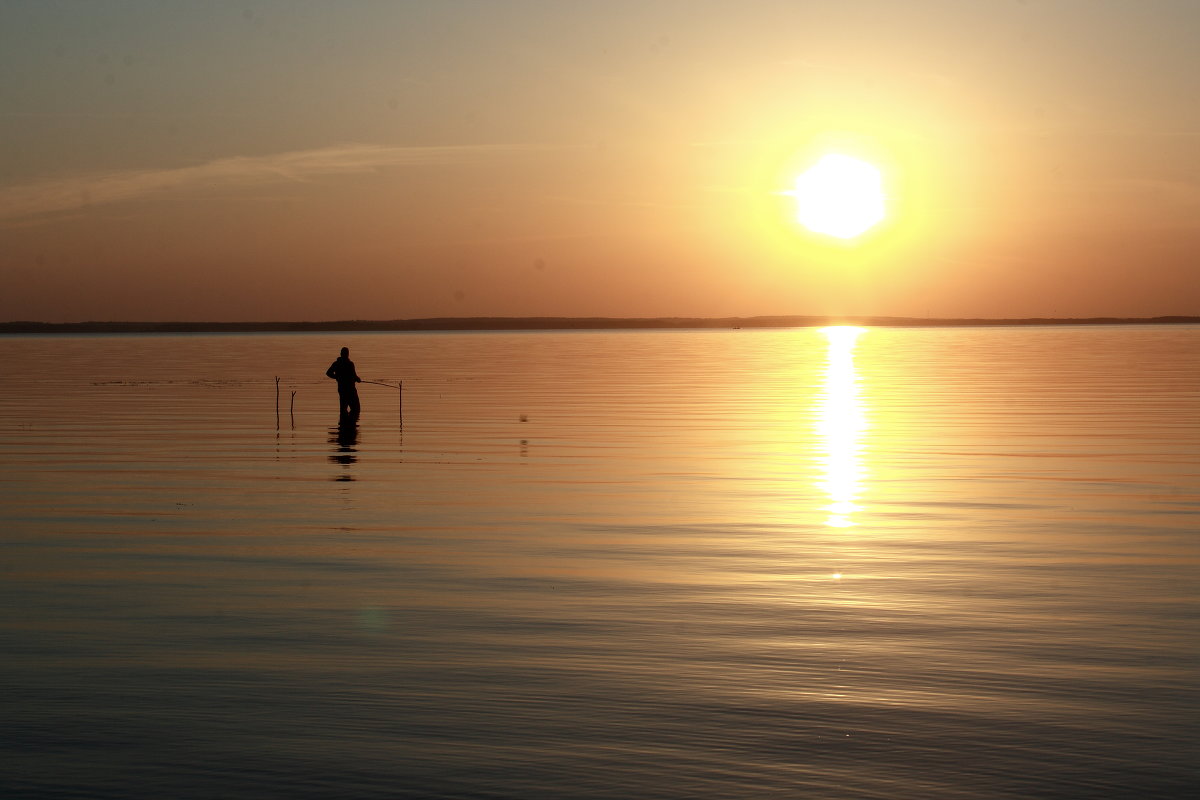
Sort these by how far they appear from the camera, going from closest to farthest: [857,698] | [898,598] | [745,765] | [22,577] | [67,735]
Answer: [745,765] → [67,735] → [857,698] → [898,598] → [22,577]

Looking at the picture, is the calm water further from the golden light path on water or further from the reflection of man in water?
the reflection of man in water

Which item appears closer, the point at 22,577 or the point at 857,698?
the point at 857,698

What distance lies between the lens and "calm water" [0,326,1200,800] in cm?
757

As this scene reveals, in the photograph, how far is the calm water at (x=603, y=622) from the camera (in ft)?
24.8

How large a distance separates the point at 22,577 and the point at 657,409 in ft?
88.7

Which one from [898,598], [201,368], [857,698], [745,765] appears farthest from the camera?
[201,368]

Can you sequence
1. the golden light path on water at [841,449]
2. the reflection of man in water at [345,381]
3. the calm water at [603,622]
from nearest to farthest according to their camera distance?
the calm water at [603,622]
the golden light path on water at [841,449]
the reflection of man in water at [345,381]

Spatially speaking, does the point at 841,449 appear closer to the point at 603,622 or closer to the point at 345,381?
the point at 345,381

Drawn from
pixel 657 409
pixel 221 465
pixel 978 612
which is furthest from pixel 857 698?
pixel 657 409

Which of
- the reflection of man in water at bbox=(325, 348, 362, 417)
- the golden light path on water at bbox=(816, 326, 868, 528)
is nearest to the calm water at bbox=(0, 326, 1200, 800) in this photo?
the golden light path on water at bbox=(816, 326, 868, 528)

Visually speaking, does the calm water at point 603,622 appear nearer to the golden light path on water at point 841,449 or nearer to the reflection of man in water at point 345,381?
the golden light path on water at point 841,449

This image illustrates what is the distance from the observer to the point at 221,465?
24.3 m

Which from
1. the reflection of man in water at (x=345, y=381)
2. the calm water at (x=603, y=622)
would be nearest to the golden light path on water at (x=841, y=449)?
the calm water at (x=603, y=622)

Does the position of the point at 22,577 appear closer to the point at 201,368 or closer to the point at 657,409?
the point at 657,409
